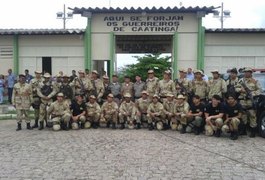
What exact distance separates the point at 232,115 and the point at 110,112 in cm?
361

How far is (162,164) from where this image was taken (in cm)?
705

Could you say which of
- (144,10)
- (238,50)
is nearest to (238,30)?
(238,50)

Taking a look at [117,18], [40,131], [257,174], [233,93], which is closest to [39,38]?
[117,18]

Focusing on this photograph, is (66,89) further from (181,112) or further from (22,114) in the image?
(181,112)

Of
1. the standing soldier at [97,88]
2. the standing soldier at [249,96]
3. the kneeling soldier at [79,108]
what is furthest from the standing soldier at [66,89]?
the standing soldier at [249,96]

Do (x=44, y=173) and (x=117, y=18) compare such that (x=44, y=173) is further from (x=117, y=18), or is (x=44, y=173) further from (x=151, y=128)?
(x=117, y=18)

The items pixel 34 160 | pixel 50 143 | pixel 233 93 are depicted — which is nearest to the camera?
pixel 34 160

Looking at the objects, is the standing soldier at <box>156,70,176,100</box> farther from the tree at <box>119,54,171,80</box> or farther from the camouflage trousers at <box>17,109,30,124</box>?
the tree at <box>119,54,171,80</box>

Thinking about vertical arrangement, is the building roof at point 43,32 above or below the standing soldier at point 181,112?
above

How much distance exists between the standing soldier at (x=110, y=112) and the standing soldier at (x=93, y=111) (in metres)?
0.17

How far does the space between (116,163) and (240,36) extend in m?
11.7

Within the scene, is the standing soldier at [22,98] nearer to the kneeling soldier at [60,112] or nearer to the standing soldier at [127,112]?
the kneeling soldier at [60,112]

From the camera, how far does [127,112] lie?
11.7m

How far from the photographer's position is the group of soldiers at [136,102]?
10.4m
